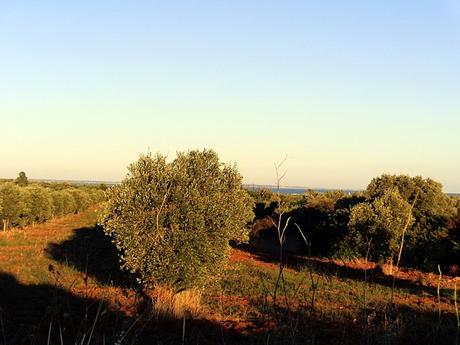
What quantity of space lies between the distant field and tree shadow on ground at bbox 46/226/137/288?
87 millimetres

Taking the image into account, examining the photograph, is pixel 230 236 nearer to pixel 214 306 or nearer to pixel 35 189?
pixel 214 306

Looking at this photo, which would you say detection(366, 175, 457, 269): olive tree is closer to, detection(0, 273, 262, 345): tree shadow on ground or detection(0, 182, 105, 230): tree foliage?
detection(0, 273, 262, 345): tree shadow on ground

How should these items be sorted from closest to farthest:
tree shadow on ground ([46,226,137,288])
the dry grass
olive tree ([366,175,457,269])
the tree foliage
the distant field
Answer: the distant field < the dry grass < tree shadow on ground ([46,226,137,288]) < olive tree ([366,175,457,269]) < the tree foliage

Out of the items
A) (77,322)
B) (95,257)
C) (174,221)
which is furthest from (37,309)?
(95,257)

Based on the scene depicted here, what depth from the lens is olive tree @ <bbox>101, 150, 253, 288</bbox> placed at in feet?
61.1

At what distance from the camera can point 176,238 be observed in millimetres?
18594

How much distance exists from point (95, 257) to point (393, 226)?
64.3 feet

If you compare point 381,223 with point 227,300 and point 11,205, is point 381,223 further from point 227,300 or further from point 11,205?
point 11,205

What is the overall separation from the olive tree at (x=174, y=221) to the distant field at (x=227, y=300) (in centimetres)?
115

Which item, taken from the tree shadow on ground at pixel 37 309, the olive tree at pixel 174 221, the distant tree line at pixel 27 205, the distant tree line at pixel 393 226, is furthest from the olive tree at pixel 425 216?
the distant tree line at pixel 27 205

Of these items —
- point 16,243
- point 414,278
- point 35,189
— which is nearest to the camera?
point 414,278

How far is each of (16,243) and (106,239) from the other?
28.4 ft

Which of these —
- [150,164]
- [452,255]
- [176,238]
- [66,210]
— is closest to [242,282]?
[176,238]

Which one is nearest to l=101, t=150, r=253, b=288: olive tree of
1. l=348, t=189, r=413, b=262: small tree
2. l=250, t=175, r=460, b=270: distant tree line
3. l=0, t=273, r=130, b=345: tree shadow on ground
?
l=0, t=273, r=130, b=345: tree shadow on ground
